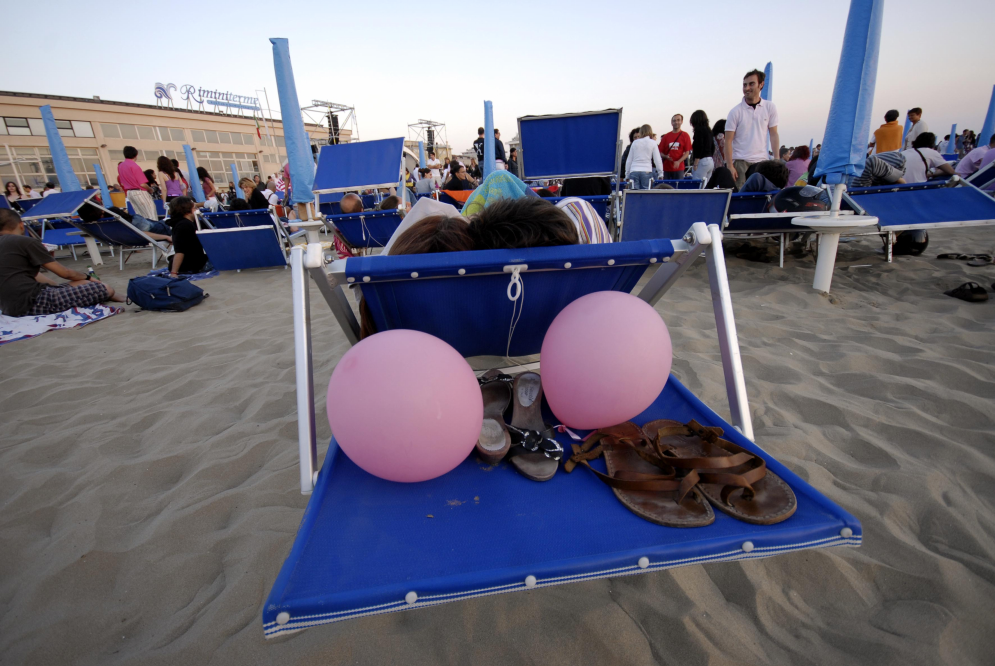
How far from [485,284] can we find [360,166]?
681 cm

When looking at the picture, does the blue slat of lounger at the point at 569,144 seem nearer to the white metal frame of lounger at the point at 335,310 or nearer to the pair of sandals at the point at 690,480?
the white metal frame of lounger at the point at 335,310

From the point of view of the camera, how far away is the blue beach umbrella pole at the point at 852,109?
9.75 ft

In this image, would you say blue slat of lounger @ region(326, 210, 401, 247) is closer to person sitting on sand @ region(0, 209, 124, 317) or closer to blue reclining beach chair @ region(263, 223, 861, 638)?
person sitting on sand @ region(0, 209, 124, 317)

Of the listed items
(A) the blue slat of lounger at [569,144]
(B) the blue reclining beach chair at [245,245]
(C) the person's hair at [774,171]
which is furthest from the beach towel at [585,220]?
(B) the blue reclining beach chair at [245,245]

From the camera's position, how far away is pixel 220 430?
83.7 inches

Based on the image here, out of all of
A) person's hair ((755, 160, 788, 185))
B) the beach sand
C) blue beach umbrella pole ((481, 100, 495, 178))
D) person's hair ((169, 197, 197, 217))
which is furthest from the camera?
blue beach umbrella pole ((481, 100, 495, 178))

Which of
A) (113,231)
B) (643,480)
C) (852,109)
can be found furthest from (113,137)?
(643,480)

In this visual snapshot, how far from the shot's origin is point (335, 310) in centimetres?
150

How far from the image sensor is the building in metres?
18.5

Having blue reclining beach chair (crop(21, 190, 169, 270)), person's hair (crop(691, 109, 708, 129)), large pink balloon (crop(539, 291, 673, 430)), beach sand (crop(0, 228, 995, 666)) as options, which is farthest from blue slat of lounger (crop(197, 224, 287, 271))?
person's hair (crop(691, 109, 708, 129))

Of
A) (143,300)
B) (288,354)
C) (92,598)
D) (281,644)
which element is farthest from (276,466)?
(143,300)

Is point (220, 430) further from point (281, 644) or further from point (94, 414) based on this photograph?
point (281, 644)

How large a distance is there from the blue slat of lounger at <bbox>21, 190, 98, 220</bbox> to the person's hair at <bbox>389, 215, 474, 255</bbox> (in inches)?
272

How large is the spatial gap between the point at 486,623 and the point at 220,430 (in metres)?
1.66
